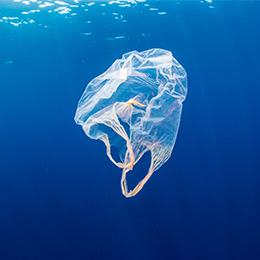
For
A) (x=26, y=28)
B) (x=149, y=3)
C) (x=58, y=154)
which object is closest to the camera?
(x=149, y=3)

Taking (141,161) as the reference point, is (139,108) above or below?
above

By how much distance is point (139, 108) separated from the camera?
12.1 ft

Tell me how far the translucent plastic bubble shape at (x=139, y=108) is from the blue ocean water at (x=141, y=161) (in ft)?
11.7

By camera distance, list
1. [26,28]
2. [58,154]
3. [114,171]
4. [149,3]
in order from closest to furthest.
Answer: [149,3]
[26,28]
[114,171]
[58,154]

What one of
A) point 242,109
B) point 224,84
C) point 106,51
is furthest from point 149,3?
point 242,109

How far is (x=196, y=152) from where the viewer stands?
7.80 meters

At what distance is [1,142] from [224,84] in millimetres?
7049

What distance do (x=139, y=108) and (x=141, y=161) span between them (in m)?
3.89

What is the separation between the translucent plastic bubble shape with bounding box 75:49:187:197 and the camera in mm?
3480

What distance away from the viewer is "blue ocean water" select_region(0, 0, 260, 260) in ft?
24.3

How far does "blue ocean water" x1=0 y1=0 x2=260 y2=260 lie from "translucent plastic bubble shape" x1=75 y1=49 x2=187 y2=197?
141 inches

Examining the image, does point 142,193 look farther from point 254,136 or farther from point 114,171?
point 254,136

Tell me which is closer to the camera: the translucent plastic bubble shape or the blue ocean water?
the translucent plastic bubble shape

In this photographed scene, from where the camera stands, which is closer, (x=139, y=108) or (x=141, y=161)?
(x=139, y=108)
